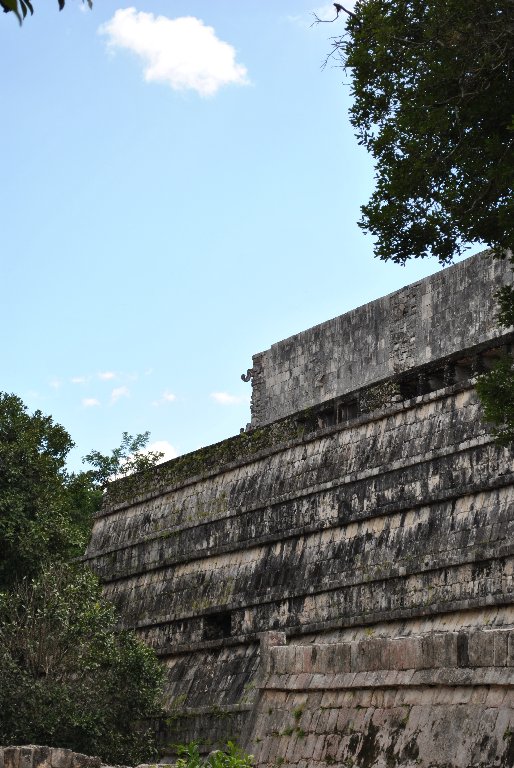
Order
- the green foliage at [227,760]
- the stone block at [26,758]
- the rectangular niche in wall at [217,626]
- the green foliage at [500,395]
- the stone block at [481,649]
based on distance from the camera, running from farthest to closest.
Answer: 1. the rectangular niche in wall at [217,626]
2. the stone block at [26,758]
3. the green foliage at [500,395]
4. the green foliage at [227,760]
5. the stone block at [481,649]

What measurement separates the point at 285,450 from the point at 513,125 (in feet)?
34.1

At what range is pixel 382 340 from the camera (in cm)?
2048

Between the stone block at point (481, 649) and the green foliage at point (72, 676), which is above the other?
the green foliage at point (72, 676)

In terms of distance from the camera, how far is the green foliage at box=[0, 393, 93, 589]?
21578mm

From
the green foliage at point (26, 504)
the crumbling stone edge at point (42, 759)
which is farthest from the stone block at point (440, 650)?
the green foliage at point (26, 504)

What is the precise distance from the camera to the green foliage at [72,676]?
1875cm

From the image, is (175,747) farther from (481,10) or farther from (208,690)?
(481,10)

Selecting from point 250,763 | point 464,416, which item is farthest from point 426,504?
point 250,763

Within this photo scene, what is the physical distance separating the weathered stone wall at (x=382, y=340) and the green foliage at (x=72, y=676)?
451 cm

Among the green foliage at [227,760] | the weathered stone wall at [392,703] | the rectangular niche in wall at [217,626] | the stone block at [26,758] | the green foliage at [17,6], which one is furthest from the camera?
the rectangular niche in wall at [217,626]

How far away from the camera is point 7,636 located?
782 inches

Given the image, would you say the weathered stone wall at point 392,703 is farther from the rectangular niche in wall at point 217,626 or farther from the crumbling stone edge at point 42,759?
the rectangular niche in wall at point 217,626

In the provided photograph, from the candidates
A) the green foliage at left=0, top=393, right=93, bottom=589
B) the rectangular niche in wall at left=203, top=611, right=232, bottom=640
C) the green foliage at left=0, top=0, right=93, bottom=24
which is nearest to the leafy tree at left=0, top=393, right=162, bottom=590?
the green foliage at left=0, top=393, right=93, bottom=589

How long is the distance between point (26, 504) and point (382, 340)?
623 centimetres
